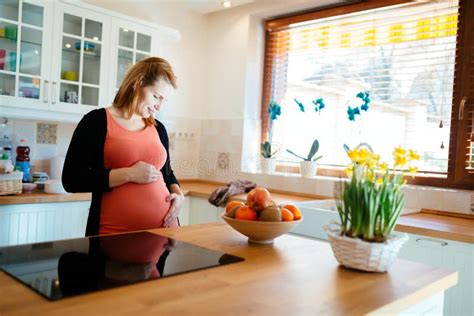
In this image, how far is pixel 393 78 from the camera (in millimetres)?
2898

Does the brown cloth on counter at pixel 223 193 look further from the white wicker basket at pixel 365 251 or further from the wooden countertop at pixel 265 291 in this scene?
→ the white wicker basket at pixel 365 251

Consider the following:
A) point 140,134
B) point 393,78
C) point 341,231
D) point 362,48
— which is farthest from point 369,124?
point 341,231

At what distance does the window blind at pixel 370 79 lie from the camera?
8.80 ft

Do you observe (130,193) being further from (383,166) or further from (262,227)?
(383,166)

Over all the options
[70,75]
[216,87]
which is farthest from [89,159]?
[216,87]

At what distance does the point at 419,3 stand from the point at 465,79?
58cm

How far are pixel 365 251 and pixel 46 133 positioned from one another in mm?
2496

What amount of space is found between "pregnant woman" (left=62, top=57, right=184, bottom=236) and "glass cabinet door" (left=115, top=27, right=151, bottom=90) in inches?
53.8

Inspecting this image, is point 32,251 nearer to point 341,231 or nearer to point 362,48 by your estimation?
point 341,231

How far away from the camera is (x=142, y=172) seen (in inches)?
64.0

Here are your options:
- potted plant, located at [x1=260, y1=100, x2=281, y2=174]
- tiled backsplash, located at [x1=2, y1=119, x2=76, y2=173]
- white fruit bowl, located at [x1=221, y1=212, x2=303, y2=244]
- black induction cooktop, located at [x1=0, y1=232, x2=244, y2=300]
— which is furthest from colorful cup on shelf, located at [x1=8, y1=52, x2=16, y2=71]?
white fruit bowl, located at [x1=221, y1=212, x2=303, y2=244]

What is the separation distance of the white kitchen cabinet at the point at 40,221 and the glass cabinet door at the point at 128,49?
93cm

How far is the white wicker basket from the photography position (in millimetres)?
1091

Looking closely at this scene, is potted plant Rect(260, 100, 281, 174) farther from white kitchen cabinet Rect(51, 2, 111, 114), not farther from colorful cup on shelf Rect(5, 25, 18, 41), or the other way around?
colorful cup on shelf Rect(5, 25, 18, 41)
